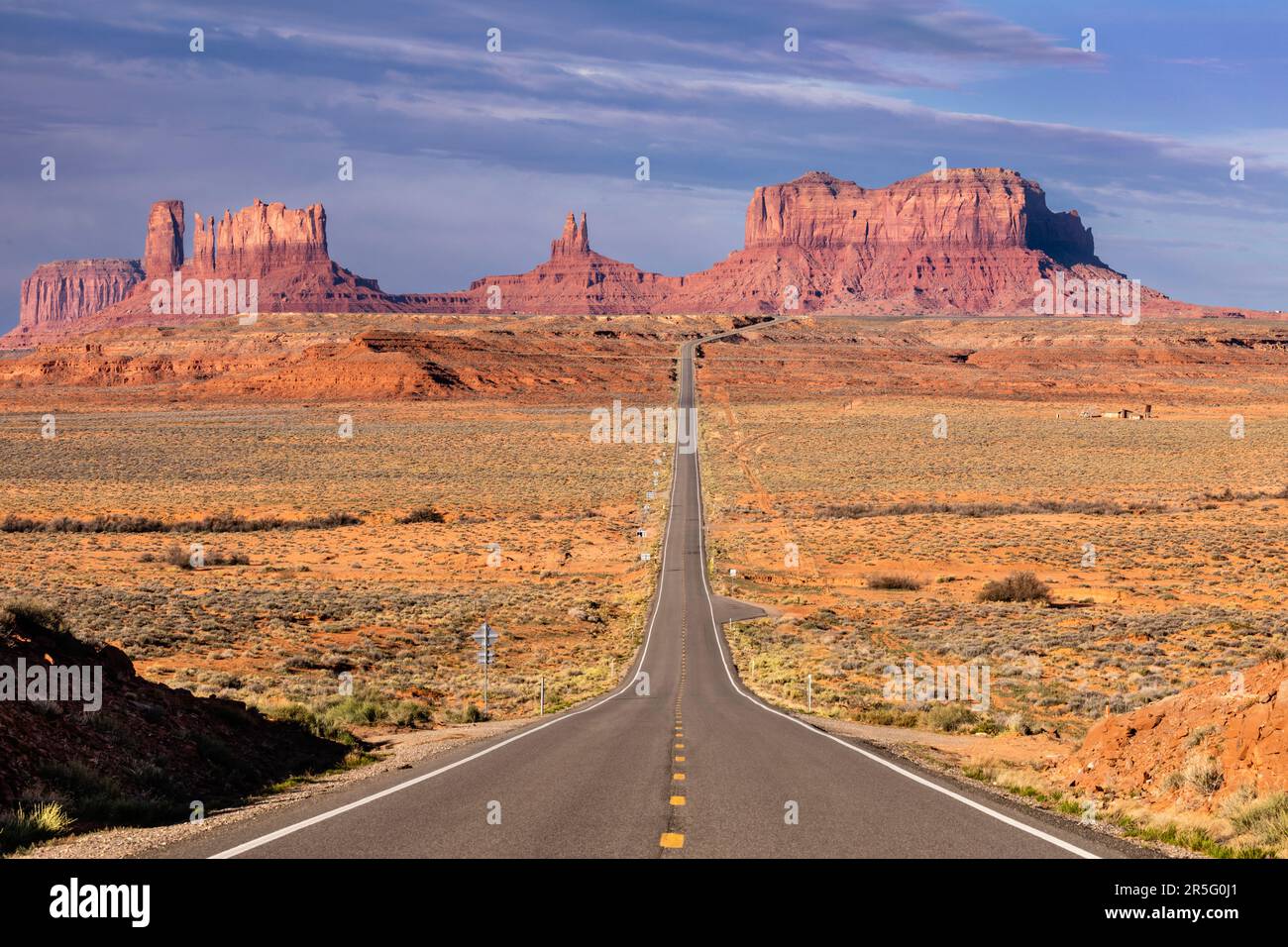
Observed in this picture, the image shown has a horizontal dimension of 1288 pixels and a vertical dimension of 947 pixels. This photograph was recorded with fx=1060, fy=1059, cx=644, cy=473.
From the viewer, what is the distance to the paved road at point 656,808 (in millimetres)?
8242

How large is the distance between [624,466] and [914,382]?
76.5m

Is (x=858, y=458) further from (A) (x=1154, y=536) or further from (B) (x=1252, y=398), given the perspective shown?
(B) (x=1252, y=398)

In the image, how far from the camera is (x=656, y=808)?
993 cm

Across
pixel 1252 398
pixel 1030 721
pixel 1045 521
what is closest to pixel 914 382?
pixel 1252 398

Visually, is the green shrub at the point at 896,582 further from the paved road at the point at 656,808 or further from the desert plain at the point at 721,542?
the paved road at the point at 656,808

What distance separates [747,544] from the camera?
5738 centimetres

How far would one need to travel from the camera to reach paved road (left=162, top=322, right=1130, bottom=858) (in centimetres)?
824

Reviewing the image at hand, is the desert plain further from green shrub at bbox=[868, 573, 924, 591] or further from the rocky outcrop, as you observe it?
green shrub at bbox=[868, 573, 924, 591]

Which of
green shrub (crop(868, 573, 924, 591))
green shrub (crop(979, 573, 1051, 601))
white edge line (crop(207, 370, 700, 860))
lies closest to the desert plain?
green shrub (crop(868, 573, 924, 591))

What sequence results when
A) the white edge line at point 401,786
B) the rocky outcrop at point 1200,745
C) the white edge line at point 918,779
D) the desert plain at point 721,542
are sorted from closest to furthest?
the white edge line at point 401,786, the white edge line at point 918,779, the rocky outcrop at point 1200,745, the desert plain at point 721,542

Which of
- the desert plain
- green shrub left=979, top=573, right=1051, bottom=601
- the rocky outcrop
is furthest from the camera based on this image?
green shrub left=979, top=573, right=1051, bottom=601

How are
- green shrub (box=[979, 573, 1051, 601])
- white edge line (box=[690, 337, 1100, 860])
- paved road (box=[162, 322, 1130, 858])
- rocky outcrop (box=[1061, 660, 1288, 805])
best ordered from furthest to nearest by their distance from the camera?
1. green shrub (box=[979, 573, 1051, 601])
2. rocky outcrop (box=[1061, 660, 1288, 805])
3. white edge line (box=[690, 337, 1100, 860])
4. paved road (box=[162, 322, 1130, 858])

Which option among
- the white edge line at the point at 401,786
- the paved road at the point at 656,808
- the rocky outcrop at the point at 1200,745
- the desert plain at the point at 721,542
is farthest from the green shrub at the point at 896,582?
the rocky outcrop at the point at 1200,745

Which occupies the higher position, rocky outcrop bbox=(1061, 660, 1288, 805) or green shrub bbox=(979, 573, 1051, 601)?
rocky outcrop bbox=(1061, 660, 1288, 805)
